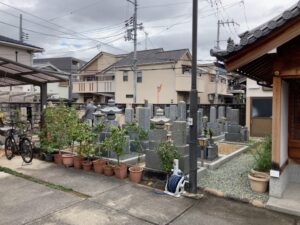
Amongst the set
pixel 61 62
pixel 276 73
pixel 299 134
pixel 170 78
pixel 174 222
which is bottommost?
pixel 174 222

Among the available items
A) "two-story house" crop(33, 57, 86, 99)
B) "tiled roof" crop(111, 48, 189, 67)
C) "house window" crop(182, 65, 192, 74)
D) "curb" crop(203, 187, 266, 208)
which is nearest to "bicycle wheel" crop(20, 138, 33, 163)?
"curb" crop(203, 187, 266, 208)

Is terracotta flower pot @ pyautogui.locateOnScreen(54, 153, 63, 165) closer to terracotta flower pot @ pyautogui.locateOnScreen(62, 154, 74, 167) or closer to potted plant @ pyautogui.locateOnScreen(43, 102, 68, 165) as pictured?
potted plant @ pyautogui.locateOnScreen(43, 102, 68, 165)

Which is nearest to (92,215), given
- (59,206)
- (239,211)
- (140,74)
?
(59,206)

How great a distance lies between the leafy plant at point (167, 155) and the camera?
5.85 meters

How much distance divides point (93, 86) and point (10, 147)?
25052mm

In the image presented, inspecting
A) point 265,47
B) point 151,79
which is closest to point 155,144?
point 265,47

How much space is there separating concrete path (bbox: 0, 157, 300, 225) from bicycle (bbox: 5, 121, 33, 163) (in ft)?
5.28

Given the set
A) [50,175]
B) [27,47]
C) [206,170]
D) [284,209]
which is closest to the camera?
[284,209]

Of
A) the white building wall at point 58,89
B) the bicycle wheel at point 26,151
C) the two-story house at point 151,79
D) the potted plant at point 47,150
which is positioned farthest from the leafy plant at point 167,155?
the white building wall at point 58,89

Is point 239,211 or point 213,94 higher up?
point 213,94

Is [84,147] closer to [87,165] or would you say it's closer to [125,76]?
[87,165]

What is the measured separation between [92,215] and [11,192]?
2028mm

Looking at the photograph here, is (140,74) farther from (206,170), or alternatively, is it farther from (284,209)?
(284,209)

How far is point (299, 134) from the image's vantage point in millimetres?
5844
